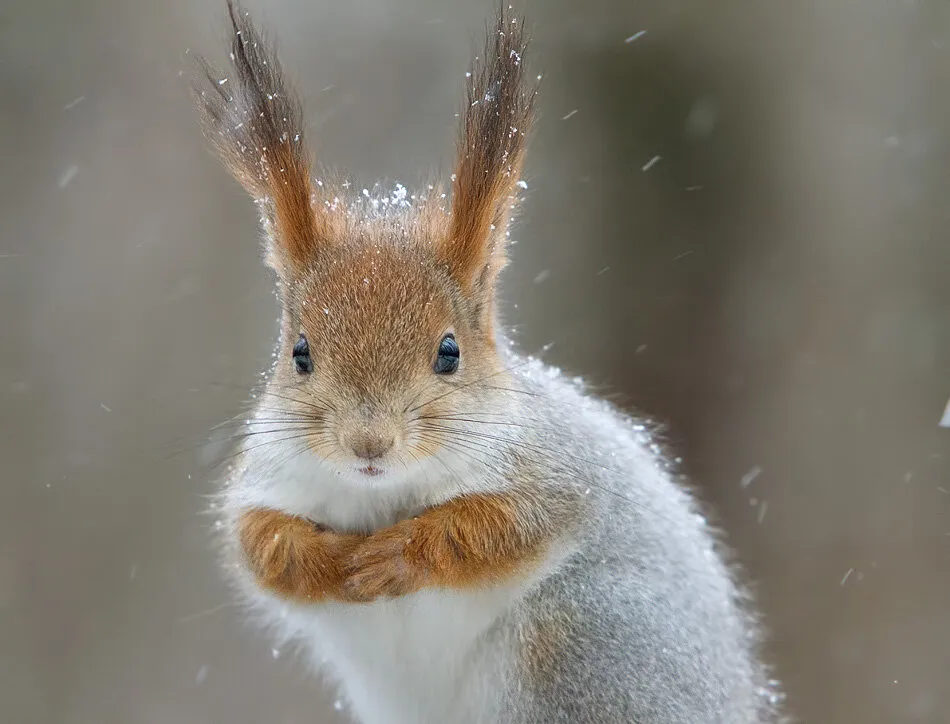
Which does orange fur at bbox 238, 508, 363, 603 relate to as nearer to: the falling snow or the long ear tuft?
the long ear tuft

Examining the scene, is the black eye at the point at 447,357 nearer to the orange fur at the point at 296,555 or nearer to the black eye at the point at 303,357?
the black eye at the point at 303,357

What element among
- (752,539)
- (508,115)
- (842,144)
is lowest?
(752,539)

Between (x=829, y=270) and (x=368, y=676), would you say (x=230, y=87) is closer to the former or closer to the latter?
(x=368, y=676)

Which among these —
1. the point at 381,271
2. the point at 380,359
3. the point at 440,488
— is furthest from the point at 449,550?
the point at 381,271

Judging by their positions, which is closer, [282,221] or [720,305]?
[282,221]

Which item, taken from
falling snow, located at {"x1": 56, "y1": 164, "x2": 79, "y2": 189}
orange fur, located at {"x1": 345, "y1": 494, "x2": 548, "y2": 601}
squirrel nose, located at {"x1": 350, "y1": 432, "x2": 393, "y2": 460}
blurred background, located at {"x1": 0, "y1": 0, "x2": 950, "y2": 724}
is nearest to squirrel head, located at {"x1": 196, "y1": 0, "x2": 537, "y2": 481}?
squirrel nose, located at {"x1": 350, "y1": 432, "x2": 393, "y2": 460}

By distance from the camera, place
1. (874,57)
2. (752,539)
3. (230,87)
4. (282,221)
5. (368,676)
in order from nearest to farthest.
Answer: (230,87)
(282,221)
(368,676)
(874,57)
(752,539)

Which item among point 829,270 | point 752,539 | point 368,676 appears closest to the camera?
point 368,676

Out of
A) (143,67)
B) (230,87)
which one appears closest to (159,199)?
(143,67)
